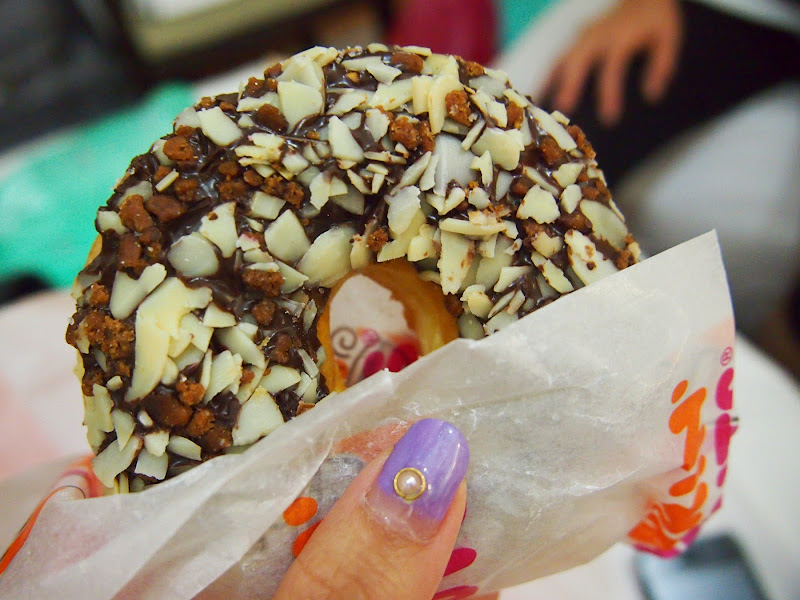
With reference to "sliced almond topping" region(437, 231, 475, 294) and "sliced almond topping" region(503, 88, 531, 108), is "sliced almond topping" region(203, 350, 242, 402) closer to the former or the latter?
"sliced almond topping" region(437, 231, 475, 294)

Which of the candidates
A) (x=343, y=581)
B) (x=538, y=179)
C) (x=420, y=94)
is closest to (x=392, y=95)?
Result: (x=420, y=94)

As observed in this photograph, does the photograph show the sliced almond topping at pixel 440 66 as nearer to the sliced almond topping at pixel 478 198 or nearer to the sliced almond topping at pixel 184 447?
the sliced almond topping at pixel 478 198

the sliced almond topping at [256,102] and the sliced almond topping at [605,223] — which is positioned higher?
the sliced almond topping at [256,102]

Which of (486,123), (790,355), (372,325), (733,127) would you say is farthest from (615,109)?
(486,123)

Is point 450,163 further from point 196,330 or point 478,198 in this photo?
point 196,330

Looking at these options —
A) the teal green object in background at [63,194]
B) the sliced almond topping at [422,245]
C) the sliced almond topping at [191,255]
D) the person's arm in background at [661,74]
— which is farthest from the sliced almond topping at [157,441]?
the person's arm in background at [661,74]

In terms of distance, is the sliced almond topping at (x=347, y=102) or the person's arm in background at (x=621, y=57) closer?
the sliced almond topping at (x=347, y=102)

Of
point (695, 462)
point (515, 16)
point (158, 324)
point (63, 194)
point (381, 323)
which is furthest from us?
point (515, 16)
